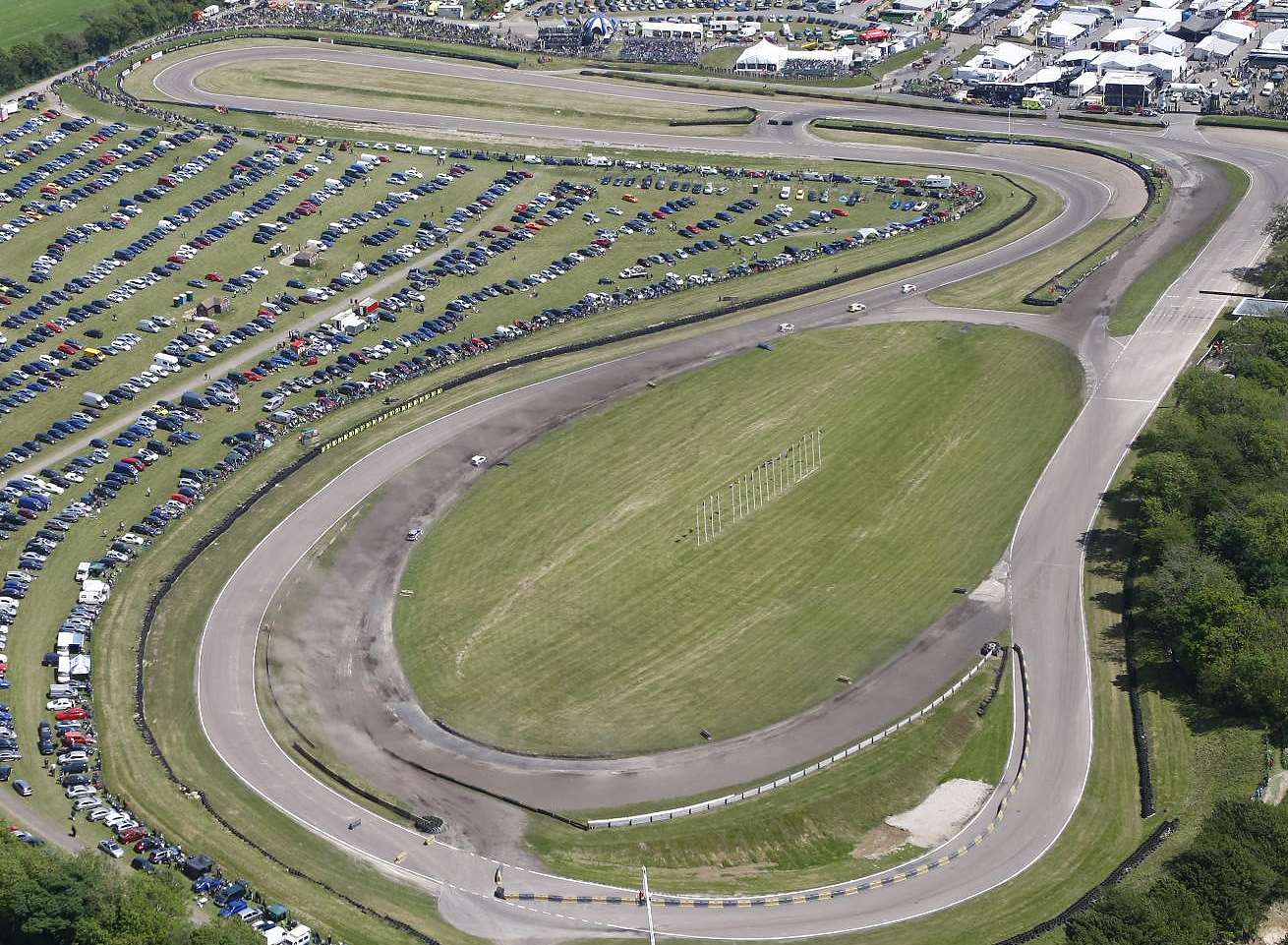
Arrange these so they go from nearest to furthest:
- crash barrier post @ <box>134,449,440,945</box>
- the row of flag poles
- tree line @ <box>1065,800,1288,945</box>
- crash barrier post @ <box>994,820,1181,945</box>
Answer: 1. tree line @ <box>1065,800,1288,945</box>
2. crash barrier post @ <box>994,820,1181,945</box>
3. crash barrier post @ <box>134,449,440,945</box>
4. the row of flag poles

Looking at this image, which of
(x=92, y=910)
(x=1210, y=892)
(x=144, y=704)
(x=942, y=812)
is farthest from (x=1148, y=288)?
(x=92, y=910)

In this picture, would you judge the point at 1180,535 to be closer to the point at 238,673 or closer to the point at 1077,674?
the point at 1077,674

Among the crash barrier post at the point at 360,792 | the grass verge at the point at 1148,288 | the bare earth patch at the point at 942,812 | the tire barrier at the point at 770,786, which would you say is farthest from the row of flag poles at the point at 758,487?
the grass verge at the point at 1148,288

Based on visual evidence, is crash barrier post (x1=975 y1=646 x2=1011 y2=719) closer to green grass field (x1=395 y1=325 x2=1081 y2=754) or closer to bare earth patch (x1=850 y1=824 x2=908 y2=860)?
green grass field (x1=395 y1=325 x2=1081 y2=754)

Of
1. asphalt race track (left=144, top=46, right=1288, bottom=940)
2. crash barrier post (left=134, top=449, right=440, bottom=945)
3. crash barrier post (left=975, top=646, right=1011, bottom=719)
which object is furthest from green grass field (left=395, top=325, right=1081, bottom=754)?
crash barrier post (left=134, top=449, right=440, bottom=945)

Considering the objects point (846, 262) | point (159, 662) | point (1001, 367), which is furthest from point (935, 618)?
point (846, 262)

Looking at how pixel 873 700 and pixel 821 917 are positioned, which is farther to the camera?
pixel 873 700

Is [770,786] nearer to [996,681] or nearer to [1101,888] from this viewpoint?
[996,681]
